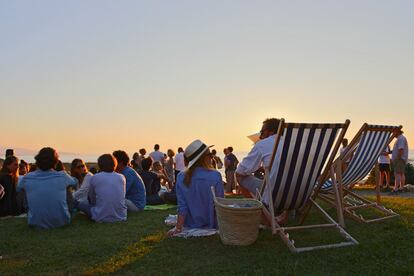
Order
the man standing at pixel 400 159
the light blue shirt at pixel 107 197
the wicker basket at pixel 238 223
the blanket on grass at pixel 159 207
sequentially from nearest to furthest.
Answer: the wicker basket at pixel 238 223 → the light blue shirt at pixel 107 197 → the blanket on grass at pixel 159 207 → the man standing at pixel 400 159

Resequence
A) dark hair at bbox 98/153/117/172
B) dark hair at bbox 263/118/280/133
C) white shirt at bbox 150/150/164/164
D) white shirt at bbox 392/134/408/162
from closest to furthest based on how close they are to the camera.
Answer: dark hair at bbox 263/118/280/133 < dark hair at bbox 98/153/117/172 < white shirt at bbox 392/134/408/162 < white shirt at bbox 150/150/164/164

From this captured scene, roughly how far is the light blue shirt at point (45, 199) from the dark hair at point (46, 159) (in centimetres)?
8

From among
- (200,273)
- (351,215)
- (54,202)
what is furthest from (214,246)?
(54,202)

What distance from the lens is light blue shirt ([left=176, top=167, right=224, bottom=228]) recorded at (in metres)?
4.92

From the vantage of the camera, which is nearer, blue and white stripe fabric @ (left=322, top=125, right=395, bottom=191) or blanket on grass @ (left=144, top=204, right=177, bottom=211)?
blue and white stripe fabric @ (left=322, top=125, right=395, bottom=191)

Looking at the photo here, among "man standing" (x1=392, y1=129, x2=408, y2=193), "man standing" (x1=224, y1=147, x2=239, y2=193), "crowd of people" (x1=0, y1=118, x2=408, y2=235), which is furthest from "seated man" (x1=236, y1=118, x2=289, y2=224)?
"man standing" (x1=224, y1=147, x2=239, y2=193)

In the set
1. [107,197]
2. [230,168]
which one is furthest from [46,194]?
[230,168]

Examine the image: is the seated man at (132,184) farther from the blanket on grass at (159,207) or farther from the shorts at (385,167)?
the shorts at (385,167)

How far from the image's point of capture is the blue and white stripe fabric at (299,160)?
4328mm

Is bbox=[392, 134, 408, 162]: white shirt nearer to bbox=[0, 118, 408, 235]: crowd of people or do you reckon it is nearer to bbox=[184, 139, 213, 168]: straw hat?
bbox=[0, 118, 408, 235]: crowd of people

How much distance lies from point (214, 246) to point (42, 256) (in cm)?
164

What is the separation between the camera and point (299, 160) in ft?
14.6

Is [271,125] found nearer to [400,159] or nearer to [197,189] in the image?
[197,189]

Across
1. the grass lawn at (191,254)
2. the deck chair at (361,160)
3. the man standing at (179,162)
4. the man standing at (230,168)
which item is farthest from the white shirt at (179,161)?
the grass lawn at (191,254)
